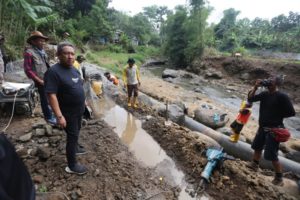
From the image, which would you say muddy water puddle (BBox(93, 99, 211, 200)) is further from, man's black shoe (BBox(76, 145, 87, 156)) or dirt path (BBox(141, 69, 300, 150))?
dirt path (BBox(141, 69, 300, 150))

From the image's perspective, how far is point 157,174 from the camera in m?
4.36

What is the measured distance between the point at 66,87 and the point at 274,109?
11.8 ft

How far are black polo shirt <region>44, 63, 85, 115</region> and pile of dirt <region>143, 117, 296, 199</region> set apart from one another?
2.51 metres

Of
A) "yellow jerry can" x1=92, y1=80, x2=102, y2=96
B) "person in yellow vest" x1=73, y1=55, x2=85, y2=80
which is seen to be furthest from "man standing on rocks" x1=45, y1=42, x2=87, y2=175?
"yellow jerry can" x1=92, y1=80, x2=102, y2=96

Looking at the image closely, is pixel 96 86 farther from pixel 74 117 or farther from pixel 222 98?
pixel 222 98

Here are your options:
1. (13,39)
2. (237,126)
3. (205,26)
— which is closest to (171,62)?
(205,26)

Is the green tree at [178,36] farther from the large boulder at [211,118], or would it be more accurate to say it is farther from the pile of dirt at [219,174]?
the pile of dirt at [219,174]

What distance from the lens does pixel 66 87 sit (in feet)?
10.3

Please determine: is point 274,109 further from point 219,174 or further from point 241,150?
point 241,150

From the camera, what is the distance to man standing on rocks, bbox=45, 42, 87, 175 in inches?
120

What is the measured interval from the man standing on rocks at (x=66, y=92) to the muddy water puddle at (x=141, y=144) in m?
1.84

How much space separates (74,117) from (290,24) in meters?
56.9

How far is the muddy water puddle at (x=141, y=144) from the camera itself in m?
4.35

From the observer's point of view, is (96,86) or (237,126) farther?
(96,86)
